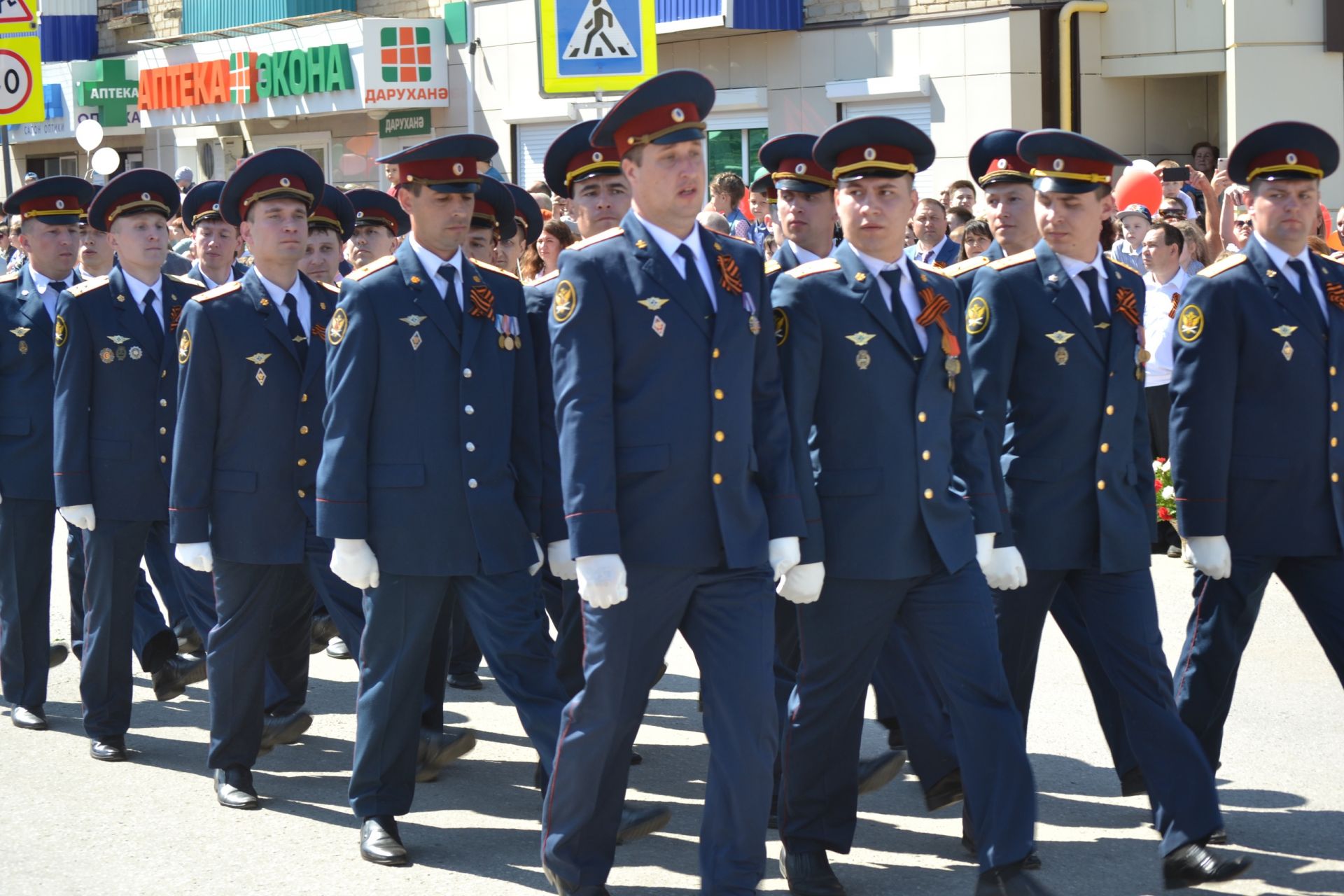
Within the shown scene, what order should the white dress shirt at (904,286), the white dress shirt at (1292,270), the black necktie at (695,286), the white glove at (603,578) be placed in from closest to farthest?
the white glove at (603,578) < the black necktie at (695,286) < the white dress shirt at (904,286) < the white dress shirt at (1292,270)

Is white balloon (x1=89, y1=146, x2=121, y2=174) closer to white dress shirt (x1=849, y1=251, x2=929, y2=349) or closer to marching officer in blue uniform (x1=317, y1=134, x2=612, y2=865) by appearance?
marching officer in blue uniform (x1=317, y1=134, x2=612, y2=865)

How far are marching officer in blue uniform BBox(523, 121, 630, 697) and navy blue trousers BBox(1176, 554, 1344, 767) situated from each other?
1946 millimetres

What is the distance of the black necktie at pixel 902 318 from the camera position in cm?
502

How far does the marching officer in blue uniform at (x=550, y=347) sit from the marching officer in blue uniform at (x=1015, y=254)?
125cm

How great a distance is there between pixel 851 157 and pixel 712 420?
0.94m

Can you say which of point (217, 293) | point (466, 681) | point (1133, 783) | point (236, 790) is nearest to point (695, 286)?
point (217, 293)

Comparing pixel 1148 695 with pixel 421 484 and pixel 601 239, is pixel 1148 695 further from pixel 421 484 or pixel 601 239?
pixel 421 484

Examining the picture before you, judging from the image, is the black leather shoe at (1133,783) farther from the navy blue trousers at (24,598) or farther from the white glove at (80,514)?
the navy blue trousers at (24,598)

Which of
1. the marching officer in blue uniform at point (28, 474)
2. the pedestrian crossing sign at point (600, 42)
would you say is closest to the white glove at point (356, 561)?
the marching officer in blue uniform at point (28, 474)

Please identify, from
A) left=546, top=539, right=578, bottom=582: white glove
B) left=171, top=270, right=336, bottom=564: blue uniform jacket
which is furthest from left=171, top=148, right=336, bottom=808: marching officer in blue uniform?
left=546, top=539, right=578, bottom=582: white glove

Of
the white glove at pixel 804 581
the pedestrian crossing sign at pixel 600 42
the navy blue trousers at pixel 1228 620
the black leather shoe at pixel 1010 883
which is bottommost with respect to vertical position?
the black leather shoe at pixel 1010 883

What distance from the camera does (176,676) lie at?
25.9 feet

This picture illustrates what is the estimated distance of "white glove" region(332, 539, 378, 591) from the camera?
17.8 ft

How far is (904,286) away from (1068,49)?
14.0 m
